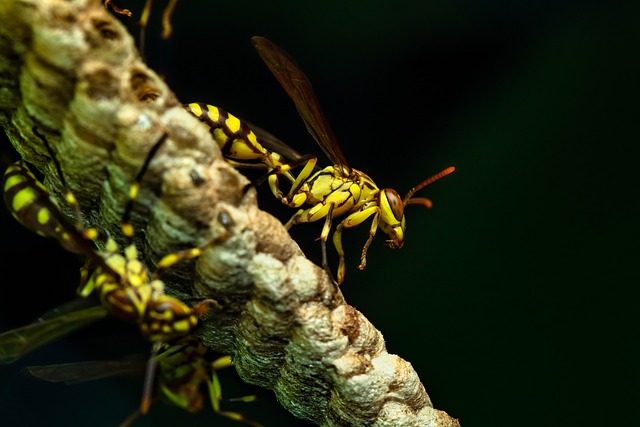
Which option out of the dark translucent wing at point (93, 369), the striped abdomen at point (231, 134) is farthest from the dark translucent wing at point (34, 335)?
the striped abdomen at point (231, 134)

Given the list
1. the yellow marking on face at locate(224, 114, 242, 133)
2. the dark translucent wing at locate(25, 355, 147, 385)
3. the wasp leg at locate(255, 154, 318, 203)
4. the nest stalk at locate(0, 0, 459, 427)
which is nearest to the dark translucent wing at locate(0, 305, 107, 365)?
the dark translucent wing at locate(25, 355, 147, 385)

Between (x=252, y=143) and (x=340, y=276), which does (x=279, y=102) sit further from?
(x=340, y=276)

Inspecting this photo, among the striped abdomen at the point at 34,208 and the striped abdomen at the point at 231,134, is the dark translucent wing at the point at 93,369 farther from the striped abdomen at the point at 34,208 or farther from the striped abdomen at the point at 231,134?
the striped abdomen at the point at 231,134

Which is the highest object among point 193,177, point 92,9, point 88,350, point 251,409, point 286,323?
point 92,9

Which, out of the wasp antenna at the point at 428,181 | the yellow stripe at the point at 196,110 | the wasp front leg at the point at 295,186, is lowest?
the wasp front leg at the point at 295,186

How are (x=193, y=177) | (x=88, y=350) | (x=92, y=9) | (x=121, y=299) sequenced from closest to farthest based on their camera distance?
1. (x=92, y=9)
2. (x=193, y=177)
3. (x=121, y=299)
4. (x=88, y=350)

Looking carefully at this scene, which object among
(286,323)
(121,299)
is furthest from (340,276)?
(121,299)

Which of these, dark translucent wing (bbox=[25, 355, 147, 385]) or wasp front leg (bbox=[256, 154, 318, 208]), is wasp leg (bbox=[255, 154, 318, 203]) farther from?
dark translucent wing (bbox=[25, 355, 147, 385])

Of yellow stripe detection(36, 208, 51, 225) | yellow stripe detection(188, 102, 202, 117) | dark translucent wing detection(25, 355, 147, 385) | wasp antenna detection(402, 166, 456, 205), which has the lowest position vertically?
dark translucent wing detection(25, 355, 147, 385)

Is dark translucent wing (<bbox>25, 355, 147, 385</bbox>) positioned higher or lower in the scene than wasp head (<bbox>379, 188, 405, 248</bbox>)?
lower
